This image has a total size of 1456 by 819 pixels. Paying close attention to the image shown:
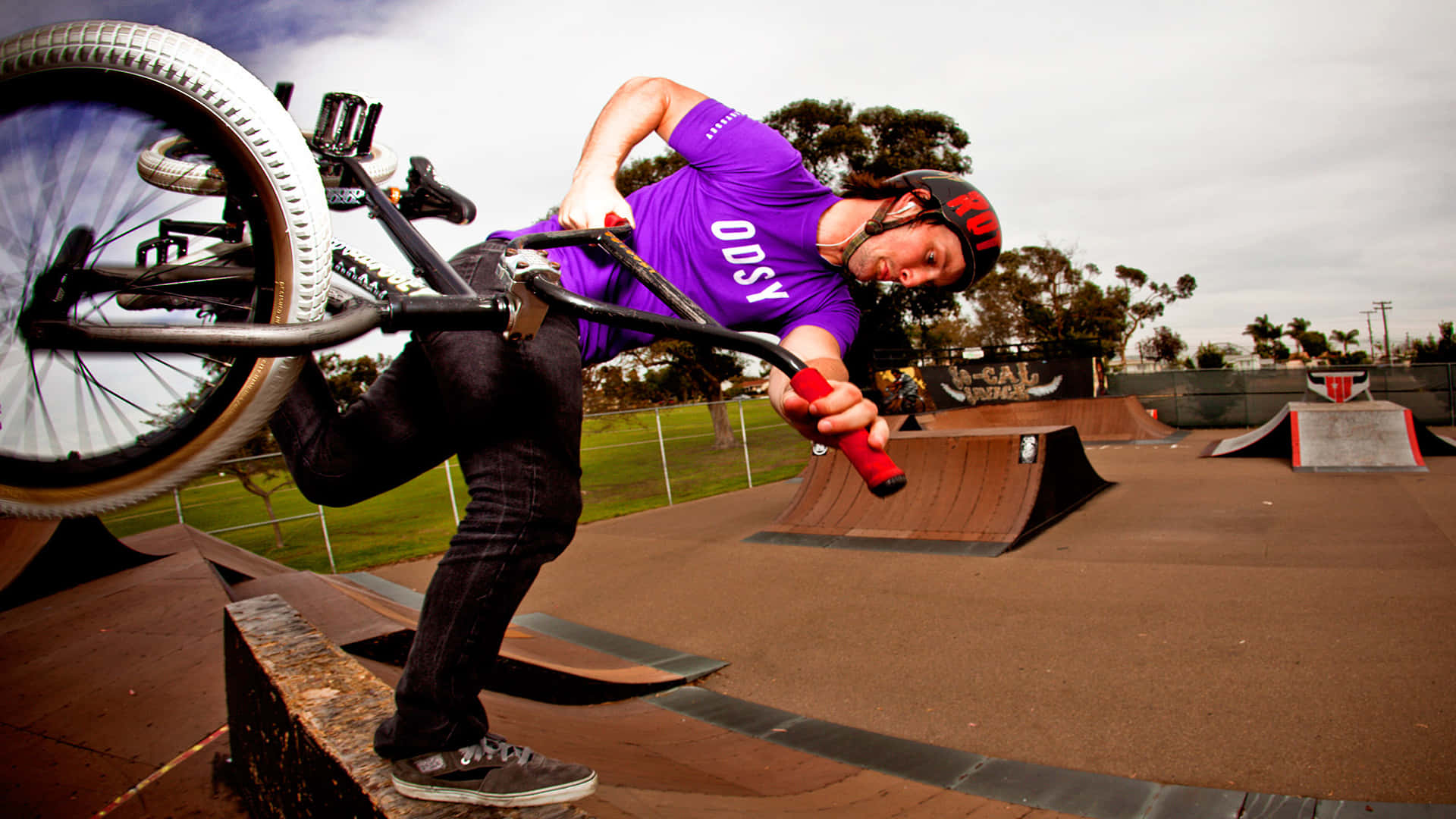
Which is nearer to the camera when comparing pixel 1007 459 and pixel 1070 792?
pixel 1070 792

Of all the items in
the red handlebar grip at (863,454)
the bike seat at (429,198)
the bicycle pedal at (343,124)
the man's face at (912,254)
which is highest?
the bicycle pedal at (343,124)

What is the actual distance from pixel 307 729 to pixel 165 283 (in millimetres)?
1225

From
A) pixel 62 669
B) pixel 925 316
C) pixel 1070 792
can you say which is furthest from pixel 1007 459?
pixel 925 316

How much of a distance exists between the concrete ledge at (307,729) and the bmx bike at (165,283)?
0.80 m

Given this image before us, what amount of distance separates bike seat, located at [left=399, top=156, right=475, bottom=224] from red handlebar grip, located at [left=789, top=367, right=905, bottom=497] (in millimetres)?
1373

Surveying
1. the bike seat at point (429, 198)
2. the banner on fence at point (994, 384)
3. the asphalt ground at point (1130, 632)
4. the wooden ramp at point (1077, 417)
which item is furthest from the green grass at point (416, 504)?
the bike seat at point (429, 198)

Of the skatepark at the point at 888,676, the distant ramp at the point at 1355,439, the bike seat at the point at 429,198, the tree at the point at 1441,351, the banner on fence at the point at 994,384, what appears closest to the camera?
the bike seat at the point at 429,198

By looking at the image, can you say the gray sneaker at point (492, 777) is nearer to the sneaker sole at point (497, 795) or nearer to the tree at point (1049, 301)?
the sneaker sole at point (497, 795)

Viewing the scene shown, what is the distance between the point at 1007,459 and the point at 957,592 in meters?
3.00

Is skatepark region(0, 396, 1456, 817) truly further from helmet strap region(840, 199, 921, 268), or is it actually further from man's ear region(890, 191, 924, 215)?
man's ear region(890, 191, 924, 215)

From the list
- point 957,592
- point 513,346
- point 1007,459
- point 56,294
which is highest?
point 56,294

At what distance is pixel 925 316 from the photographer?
28453 mm

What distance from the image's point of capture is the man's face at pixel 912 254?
229cm

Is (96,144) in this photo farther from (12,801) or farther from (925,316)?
(925,316)
